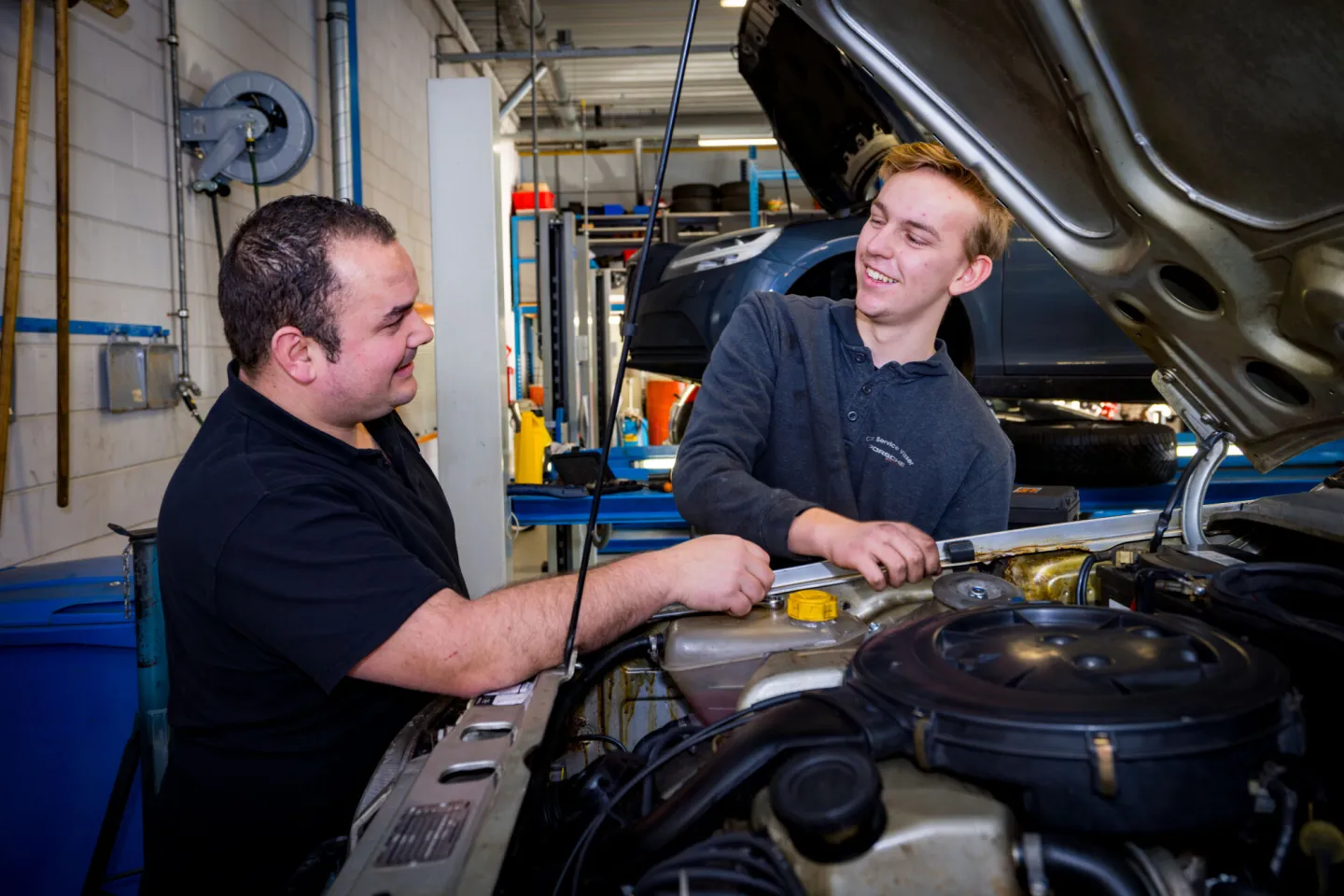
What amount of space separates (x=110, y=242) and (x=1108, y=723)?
3.23 m

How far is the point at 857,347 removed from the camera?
5.81 ft

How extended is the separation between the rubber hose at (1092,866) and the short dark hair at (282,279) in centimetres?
→ 111

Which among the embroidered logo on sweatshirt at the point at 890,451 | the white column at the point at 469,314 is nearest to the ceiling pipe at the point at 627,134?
the white column at the point at 469,314

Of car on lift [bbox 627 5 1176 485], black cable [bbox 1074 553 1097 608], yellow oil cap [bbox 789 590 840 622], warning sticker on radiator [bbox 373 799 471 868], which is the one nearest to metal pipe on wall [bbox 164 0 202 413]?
car on lift [bbox 627 5 1176 485]

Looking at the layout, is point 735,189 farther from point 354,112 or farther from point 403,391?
point 403,391

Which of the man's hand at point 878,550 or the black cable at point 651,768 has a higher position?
the man's hand at point 878,550

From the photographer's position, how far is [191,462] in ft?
4.01

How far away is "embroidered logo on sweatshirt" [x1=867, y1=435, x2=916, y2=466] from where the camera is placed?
68.9 inches

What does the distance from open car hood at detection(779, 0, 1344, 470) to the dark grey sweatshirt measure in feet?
1.63

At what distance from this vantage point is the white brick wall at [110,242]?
8.02 ft

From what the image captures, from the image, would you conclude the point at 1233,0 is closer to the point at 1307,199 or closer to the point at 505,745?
the point at 1307,199

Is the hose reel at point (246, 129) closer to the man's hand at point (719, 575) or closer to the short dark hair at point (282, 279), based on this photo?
the short dark hair at point (282, 279)

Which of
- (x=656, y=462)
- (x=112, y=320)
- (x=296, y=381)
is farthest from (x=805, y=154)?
(x=296, y=381)

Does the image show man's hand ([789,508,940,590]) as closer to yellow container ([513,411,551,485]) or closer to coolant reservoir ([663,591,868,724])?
coolant reservoir ([663,591,868,724])
